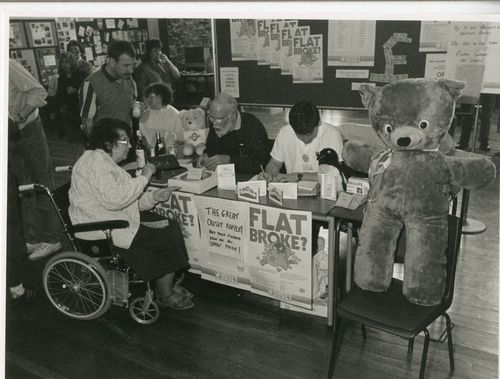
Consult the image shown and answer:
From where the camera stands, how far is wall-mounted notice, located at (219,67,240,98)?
483 cm

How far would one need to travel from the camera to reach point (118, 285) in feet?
8.87

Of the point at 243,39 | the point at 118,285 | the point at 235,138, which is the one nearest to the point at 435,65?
the point at 243,39

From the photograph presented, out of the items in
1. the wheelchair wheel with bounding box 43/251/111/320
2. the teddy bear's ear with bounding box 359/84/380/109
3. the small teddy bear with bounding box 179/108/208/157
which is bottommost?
the wheelchair wheel with bounding box 43/251/111/320

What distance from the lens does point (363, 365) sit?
2484 millimetres

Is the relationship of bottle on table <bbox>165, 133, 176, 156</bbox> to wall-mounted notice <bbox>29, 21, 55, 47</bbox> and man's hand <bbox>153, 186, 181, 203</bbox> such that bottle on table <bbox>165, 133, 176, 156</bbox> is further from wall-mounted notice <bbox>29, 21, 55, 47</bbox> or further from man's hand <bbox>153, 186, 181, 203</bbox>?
wall-mounted notice <bbox>29, 21, 55, 47</bbox>

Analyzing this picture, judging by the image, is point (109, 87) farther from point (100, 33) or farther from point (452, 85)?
point (100, 33)

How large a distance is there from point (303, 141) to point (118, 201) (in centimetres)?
122

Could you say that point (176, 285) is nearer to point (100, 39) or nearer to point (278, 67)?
point (278, 67)

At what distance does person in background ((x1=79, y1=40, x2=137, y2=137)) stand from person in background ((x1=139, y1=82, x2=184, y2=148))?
211mm

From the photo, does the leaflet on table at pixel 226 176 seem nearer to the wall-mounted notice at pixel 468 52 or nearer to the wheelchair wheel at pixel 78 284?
the wheelchair wheel at pixel 78 284

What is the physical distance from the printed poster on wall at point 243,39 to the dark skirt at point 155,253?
2337 millimetres

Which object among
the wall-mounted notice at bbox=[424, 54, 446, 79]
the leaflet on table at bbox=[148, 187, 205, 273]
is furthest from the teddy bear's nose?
the wall-mounted notice at bbox=[424, 54, 446, 79]

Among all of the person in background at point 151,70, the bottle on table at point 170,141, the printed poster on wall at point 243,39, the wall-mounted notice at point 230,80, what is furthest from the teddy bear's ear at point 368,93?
the person in background at point 151,70

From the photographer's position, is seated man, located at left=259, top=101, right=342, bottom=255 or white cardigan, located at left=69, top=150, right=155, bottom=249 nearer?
white cardigan, located at left=69, top=150, right=155, bottom=249
